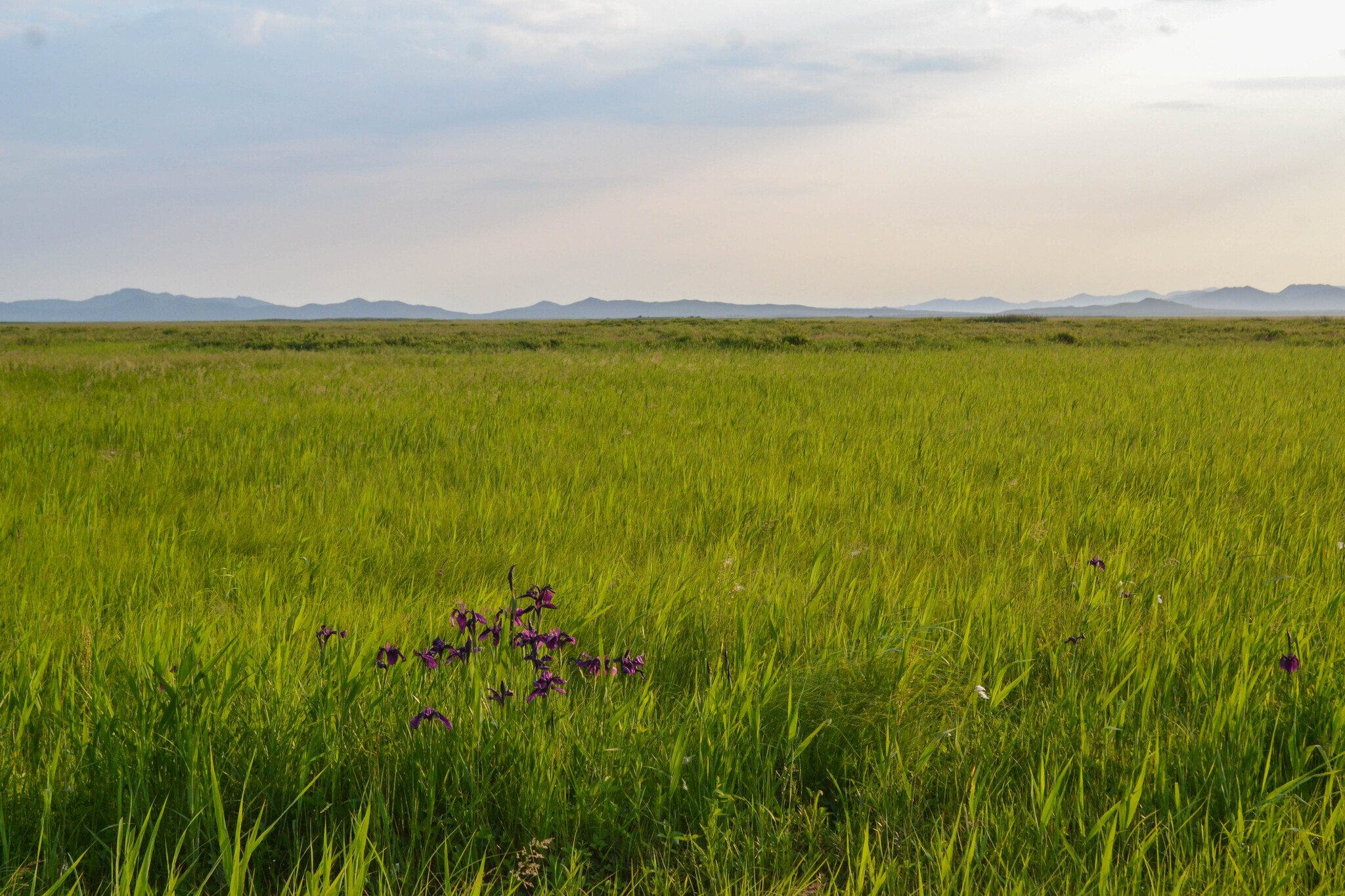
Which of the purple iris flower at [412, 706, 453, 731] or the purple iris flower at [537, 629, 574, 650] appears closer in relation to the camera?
the purple iris flower at [412, 706, 453, 731]

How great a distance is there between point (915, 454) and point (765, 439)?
1479mm

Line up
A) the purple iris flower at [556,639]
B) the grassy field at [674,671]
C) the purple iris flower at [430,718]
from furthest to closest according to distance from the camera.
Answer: the purple iris flower at [556,639] → the purple iris flower at [430,718] → the grassy field at [674,671]

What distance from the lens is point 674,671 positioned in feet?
8.08

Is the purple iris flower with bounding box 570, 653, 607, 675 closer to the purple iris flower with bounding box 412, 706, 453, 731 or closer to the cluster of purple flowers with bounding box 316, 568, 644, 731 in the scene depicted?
the cluster of purple flowers with bounding box 316, 568, 644, 731

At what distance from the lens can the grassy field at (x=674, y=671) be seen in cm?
155

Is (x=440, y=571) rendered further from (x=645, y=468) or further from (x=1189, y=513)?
(x=1189, y=513)

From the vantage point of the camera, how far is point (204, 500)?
4695 millimetres

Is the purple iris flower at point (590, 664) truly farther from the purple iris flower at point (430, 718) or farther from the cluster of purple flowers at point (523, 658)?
the purple iris flower at point (430, 718)

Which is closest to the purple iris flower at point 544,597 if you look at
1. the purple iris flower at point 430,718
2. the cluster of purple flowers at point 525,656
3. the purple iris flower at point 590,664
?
the cluster of purple flowers at point 525,656

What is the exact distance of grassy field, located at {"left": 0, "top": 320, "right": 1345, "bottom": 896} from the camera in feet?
5.08

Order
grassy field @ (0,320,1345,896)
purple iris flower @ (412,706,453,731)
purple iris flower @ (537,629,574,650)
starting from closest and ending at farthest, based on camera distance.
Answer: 1. grassy field @ (0,320,1345,896)
2. purple iris flower @ (412,706,453,731)
3. purple iris flower @ (537,629,574,650)

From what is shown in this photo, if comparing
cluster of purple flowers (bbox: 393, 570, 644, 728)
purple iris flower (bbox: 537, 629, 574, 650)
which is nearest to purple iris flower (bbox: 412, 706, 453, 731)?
→ cluster of purple flowers (bbox: 393, 570, 644, 728)

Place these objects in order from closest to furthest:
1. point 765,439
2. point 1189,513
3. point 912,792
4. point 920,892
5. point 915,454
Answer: point 920,892
point 912,792
point 1189,513
point 915,454
point 765,439

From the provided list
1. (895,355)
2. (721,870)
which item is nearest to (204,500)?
(721,870)
